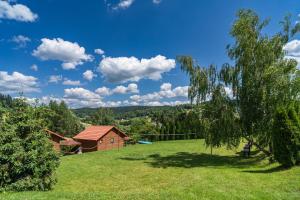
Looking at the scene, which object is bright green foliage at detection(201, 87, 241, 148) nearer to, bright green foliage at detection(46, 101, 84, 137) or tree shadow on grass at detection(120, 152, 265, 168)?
tree shadow on grass at detection(120, 152, 265, 168)

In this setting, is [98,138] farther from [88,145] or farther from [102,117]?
[102,117]

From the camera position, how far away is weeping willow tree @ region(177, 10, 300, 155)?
14.7 m

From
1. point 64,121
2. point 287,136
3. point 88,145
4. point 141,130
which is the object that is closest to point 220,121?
point 287,136

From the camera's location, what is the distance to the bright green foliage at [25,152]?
8.35 m

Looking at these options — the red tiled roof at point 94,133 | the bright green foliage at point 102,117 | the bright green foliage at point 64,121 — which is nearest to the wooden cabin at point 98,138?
the red tiled roof at point 94,133

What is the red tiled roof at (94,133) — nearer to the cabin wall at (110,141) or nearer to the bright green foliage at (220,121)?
the cabin wall at (110,141)

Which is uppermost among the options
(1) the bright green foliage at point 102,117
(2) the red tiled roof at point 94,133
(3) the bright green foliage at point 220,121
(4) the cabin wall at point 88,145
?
(1) the bright green foliage at point 102,117

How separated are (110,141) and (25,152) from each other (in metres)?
30.2

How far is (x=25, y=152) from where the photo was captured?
8.63 meters

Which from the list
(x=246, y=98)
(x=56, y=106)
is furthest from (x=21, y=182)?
(x=56, y=106)

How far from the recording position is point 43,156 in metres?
8.88

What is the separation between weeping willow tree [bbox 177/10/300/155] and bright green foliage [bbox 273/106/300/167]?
3.51 metres

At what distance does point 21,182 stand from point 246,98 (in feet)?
42.8

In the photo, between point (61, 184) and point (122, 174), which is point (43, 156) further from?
point (122, 174)
